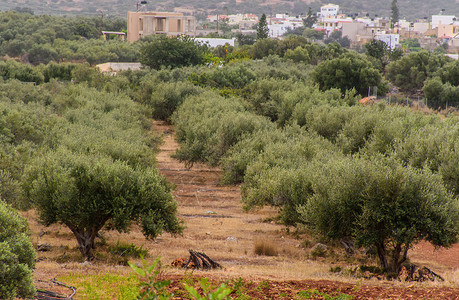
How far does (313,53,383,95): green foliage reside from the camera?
56.8m

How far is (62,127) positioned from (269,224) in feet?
40.8

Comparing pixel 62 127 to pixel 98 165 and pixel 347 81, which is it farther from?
pixel 347 81

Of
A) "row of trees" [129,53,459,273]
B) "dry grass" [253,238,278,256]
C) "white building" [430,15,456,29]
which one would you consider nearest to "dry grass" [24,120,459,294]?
"dry grass" [253,238,278,256]

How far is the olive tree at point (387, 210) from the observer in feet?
45.5

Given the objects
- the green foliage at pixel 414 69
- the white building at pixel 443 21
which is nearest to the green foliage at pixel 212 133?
the green foliage at pixel 414 69

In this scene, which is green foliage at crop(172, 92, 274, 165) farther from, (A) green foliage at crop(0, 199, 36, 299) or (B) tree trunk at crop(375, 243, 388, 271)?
(A) green foliage at crop(0, 199, 36, 299)

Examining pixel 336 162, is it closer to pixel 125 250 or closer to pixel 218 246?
pixel 218 246

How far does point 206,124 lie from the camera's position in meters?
31.3

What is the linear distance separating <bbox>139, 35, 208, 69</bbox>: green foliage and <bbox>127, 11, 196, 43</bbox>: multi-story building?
113ft

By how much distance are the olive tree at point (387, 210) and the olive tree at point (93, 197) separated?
472 centimetres

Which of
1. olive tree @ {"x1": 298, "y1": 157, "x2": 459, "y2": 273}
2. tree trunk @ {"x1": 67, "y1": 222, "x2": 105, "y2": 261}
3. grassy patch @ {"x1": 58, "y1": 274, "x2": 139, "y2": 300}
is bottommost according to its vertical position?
tree trunk @ {"x1": 67, "y1": 222, "x2": 105, "y2": 261}

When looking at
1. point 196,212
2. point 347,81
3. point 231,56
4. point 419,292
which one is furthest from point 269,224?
point 231,56

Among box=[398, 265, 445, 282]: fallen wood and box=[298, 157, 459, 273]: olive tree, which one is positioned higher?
box=[298, 157, 459, 273]: olive tree

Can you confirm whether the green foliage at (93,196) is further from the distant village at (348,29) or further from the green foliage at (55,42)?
the distant village at (348,29)
